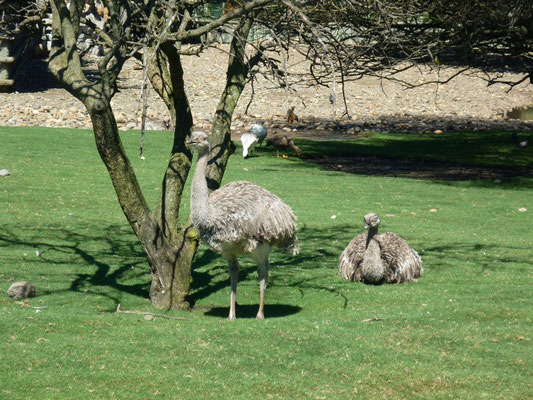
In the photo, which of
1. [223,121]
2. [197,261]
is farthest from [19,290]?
[197,261]

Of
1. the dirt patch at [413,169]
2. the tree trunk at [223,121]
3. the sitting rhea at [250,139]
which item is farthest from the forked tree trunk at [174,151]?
the sitting rhea at [250,139]

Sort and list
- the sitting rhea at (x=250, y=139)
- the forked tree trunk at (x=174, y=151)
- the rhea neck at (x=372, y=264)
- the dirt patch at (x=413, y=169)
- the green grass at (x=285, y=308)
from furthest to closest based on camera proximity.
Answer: the sitting rhea at (x=250, y=139), the dirt patch at (x=413, y=169), the rhea neck at (x=372, y=264), the forked tree trunk at (x=174, y=151), the green grass at (x=285, y=308)

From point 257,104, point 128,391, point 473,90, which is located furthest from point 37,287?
point 473,90

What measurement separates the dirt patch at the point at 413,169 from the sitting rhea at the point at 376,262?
10405 mm

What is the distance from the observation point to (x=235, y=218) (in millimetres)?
9750

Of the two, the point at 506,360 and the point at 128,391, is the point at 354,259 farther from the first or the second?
the point at 128,391

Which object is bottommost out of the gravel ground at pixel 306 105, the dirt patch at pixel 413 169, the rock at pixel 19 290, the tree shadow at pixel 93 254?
the tree shadow at pixel 93 254

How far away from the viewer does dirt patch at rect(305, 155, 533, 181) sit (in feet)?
73.8

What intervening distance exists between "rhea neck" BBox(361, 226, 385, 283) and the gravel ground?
15.5 meters

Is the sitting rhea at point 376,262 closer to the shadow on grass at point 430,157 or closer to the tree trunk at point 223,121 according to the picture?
the tree trunk at point 223,121

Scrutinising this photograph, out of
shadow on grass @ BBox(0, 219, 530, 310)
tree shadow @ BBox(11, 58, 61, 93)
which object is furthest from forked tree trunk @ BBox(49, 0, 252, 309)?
tree shadow @ BBox(11, 58, 61, 93)

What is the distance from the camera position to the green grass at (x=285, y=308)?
7.31 metres

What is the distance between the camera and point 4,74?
32281mm

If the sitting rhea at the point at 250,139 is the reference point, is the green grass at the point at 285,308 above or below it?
below
